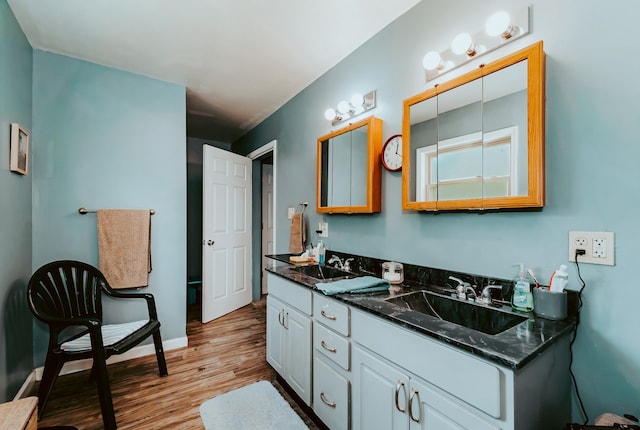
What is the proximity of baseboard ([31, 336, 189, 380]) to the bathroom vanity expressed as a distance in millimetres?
1574

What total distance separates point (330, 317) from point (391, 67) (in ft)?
5.34

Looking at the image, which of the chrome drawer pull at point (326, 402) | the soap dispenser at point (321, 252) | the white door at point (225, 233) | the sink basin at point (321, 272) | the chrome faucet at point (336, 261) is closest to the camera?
the chrome drawer pull at point (326, 402)

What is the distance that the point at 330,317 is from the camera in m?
1.51

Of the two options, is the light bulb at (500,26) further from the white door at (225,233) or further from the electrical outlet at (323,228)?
the white door at (225,233)

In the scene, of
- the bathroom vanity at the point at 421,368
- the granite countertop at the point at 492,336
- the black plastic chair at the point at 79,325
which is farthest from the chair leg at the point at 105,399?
the granite countertop at the point at 492,336

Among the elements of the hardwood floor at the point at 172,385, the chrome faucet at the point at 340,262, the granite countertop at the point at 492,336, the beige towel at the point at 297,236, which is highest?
the beige towel at the point at 297,236

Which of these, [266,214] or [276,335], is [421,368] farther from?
[266,214]

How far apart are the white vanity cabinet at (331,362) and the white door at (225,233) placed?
2.10 m

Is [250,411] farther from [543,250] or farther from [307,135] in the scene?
[307,135]

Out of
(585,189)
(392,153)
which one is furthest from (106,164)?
(585,189)

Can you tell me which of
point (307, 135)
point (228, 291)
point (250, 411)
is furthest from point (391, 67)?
point (228, 291)

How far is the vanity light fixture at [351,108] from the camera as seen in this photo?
2037 millimetres

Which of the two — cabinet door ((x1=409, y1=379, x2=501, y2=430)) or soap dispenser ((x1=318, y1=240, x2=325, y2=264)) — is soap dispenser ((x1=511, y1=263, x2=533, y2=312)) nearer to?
cabinet door ((x1=409, y1=379, x2=501, y2=430))

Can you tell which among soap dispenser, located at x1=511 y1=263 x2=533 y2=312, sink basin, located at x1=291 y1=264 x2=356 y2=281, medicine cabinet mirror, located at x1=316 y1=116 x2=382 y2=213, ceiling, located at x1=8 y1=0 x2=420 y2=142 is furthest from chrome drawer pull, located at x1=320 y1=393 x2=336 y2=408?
ceiling, located at x1=8 y1=0 x2=420 y2=142
